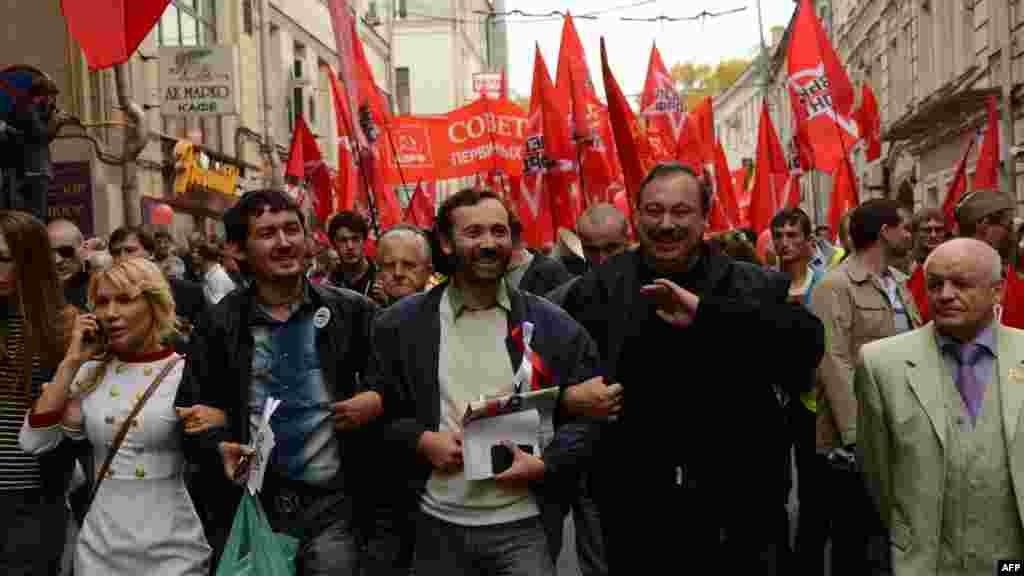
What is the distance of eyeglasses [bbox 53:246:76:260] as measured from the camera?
276 inches

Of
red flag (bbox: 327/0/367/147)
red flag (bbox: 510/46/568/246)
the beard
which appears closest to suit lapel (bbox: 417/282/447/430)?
the beard

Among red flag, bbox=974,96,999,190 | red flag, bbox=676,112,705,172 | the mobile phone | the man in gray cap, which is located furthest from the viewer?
red flag, bbox=676,112,705,172

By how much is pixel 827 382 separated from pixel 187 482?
9.99ft

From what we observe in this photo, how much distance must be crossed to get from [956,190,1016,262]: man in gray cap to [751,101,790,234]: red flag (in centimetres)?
783

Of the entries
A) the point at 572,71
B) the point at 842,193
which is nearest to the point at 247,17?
the point at 572,71

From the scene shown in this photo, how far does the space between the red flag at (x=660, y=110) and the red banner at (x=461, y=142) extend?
251cm

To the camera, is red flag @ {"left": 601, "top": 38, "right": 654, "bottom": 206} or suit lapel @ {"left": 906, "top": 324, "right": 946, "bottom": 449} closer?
suit lapel @ {"left": 906, "top": 324, "right": 946, "bottom": 449}

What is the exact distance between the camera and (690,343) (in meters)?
4.53

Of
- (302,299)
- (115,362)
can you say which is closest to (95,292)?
(115,362)

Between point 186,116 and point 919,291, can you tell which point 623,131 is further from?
point 186,116

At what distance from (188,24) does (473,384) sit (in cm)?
2285

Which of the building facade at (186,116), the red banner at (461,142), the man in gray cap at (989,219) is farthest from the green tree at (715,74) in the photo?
the man in gray cap at (989,219)

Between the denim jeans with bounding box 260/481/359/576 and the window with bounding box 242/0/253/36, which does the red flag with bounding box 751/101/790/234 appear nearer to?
the denim jeans with bounding box 260/481/359/576

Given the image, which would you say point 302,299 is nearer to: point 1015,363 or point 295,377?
point 295,377
